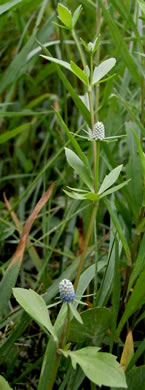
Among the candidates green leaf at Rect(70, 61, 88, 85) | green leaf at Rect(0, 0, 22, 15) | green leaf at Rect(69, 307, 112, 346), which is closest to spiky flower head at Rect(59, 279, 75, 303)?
green leaf at Rect(69, 307, 112, 346)

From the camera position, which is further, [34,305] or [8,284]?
[8,284]

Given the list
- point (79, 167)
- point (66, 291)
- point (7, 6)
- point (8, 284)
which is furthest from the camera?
point (7, 6)

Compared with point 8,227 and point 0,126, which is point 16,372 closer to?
point 8,227

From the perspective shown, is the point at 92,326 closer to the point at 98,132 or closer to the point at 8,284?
the point at 8,284

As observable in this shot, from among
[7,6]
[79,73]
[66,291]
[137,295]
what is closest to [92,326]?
[137,295]

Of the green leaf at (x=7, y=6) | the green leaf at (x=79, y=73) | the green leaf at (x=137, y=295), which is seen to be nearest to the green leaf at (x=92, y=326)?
the green leaf at (x=137, y=295)

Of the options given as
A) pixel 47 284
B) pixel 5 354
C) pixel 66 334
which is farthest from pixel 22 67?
pixel 66 334

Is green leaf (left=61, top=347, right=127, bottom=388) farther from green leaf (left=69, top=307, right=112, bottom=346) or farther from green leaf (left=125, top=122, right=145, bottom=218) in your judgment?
green leaf (left=125, top=122, right=145, bottom=218)
